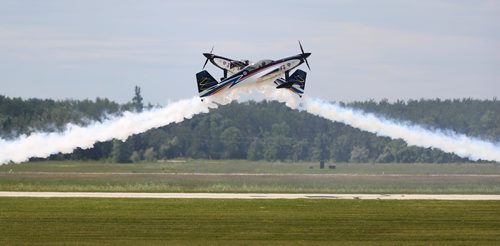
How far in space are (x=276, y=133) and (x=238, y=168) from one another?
28.8 meters

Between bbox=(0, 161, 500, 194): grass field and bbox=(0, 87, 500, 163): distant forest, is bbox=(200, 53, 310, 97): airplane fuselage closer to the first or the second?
bbox=(0, 161, 500, 194): grass field

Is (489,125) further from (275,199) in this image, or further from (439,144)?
(275,199)

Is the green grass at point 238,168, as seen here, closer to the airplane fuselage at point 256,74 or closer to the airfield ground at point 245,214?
the airfield ground at point 245,214

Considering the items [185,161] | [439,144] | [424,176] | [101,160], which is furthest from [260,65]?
[185,161]

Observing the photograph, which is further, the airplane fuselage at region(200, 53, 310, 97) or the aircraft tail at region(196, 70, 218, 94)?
the aircraft tail at region(196, 70, 218, 94)

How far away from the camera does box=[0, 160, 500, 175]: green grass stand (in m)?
98.6

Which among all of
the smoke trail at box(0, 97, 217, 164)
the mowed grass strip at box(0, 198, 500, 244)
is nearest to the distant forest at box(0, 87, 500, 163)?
the smoke trail at box(0, 97, 217, 164)

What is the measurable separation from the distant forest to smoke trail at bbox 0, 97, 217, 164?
32660 mm

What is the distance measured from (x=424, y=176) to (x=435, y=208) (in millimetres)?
37285

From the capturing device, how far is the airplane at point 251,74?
63531mm

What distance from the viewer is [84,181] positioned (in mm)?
82125

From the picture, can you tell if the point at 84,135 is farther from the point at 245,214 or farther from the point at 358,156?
the point at 358,156

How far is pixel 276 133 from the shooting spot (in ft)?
448

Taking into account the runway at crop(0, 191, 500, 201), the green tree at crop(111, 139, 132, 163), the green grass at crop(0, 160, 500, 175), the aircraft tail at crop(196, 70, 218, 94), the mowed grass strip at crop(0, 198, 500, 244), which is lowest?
the mowed grass strip at crop(0, 198, 500, 244)
